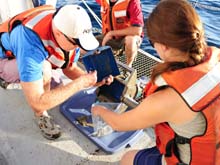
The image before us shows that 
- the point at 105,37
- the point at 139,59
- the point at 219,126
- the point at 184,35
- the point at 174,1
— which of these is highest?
the point at 174,1

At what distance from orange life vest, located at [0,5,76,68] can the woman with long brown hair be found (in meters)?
0.87

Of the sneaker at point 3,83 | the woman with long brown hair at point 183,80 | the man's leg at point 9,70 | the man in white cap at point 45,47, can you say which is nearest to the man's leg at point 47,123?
the man in white cap at point 45,47

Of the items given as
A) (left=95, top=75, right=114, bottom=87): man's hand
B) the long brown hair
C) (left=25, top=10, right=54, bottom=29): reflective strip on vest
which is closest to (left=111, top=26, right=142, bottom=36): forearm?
(left=95, top=75, right=114, bottom=87): man's hand

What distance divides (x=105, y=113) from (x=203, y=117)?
589mm

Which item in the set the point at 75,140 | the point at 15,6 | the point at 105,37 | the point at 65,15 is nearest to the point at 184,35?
the point at 65,15

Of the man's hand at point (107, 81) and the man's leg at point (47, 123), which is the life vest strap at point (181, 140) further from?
the man's leg at point (47, 123)

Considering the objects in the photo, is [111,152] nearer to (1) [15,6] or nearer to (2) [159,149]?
(2) [159,149]

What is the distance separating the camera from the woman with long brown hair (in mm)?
1503

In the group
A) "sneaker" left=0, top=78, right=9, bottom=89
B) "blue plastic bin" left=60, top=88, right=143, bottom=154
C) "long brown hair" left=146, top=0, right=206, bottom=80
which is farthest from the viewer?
"sneaker" left=0, top=78, right=9, bottom=89

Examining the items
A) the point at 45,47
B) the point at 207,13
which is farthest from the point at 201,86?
the point at 207,13

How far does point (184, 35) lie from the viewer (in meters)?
1.50

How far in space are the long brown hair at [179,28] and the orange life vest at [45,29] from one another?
0.93m

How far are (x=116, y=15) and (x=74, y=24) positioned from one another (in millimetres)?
1372

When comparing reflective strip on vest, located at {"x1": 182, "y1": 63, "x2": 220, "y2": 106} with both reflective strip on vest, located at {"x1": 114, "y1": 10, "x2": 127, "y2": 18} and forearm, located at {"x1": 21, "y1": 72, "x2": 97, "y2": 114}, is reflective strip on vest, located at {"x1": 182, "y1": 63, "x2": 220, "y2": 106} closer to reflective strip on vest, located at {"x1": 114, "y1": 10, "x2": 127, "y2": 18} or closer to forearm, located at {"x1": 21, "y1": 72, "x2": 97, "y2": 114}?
forearm, located at {"x1": 21, "y1": 72, "x2": 97, "y2": 114}
